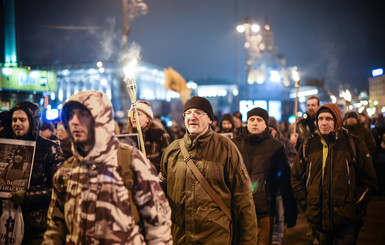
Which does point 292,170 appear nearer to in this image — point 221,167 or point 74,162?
point 221,167

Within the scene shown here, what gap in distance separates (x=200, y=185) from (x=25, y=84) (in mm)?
26250

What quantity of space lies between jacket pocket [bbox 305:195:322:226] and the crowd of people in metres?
0.02

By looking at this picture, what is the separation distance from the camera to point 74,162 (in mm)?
2455

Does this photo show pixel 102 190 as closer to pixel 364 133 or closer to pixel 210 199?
pixel 210 199

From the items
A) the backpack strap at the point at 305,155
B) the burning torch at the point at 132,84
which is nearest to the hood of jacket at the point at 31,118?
the burning torch at the point at 132,84

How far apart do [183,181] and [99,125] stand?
4.46 feet

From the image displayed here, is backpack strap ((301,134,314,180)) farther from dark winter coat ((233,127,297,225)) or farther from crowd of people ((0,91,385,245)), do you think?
dark winter coat ((233,127,297,225))

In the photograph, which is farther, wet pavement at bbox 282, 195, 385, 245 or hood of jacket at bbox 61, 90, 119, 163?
wet pavement at bbox 282, 195, 385, 245

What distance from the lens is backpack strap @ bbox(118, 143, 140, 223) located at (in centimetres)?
227

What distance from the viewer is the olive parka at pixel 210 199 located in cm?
328

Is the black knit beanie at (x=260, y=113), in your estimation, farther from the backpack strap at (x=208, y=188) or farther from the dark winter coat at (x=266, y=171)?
the backpack strap at (x=208, y=188)

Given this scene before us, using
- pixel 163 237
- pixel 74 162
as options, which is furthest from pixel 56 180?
pixel 163 237

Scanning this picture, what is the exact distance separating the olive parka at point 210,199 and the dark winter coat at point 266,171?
52.1 inches

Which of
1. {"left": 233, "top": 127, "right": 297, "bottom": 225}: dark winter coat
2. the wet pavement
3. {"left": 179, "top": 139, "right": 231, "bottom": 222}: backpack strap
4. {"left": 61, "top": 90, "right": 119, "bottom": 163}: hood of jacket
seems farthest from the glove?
the wet pavement
